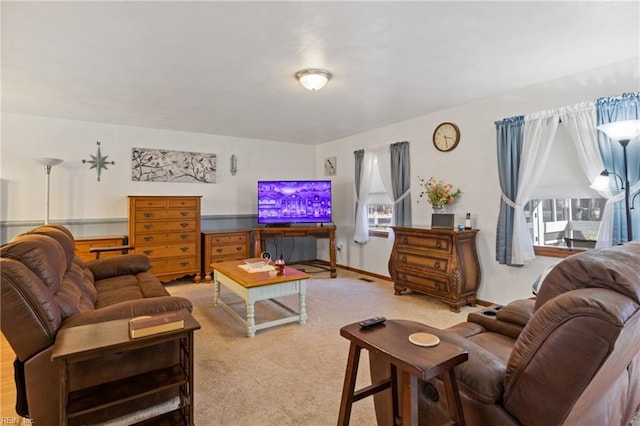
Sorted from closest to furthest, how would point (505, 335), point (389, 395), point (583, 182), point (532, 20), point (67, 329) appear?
point (389, 395) < point (67, 329) < point (505, 335) < point (532, 20) < point (583, 182)

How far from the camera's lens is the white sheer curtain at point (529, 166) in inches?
125

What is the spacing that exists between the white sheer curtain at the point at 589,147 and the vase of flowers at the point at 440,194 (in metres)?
1.30

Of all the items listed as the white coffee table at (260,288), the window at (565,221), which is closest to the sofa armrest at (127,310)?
the white coffee table at (260,288)

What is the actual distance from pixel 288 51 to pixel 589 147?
8.95 feet

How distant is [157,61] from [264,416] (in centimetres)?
273

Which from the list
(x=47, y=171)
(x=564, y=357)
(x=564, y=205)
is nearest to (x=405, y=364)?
(x=564, y=357)

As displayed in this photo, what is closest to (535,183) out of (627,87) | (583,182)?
(583,182)

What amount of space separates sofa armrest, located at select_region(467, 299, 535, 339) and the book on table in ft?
5.54

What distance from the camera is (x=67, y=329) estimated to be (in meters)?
1.55

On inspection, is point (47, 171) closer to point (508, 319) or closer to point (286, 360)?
point (286, 360)

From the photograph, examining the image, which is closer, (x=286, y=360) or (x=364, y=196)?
(x=286, y=360)

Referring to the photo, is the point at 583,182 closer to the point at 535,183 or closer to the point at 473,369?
the point at 535,183

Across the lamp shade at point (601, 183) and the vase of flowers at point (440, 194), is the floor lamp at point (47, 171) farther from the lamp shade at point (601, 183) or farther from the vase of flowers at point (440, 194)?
the lamp shade at point (601, 183)

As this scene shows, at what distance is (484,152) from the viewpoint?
12.3 ft
